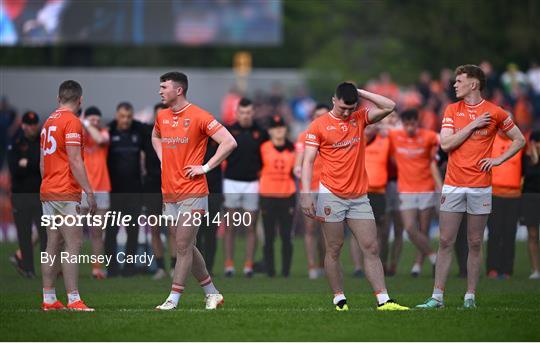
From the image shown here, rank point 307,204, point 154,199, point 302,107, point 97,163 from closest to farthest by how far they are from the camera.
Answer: point 307,204, point 154,199, point 97,163, point 302,107

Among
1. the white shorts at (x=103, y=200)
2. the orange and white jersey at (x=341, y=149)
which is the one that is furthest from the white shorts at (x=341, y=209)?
the white shorts at (x=103, y=200)

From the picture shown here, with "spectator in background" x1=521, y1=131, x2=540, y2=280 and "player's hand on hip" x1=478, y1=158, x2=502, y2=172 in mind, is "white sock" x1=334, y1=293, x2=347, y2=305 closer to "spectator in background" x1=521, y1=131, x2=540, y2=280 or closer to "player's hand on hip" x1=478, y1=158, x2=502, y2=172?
"player's hand on hip" x1=478, y1=158, x2=502, y2=172

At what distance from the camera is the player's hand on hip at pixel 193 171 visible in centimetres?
1381

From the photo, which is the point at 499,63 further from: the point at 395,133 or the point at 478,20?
the point at 395,133

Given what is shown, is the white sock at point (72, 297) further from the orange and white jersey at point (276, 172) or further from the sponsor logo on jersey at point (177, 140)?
the orange and white jersey at point (276, 172)

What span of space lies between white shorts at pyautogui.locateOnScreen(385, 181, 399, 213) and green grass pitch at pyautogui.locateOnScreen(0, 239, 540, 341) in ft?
7.53

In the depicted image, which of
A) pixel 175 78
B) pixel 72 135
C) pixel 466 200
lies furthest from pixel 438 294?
pixel 72 135

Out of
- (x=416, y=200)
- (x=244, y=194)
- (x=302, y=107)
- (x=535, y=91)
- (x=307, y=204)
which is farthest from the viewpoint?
(x=302, y=107)

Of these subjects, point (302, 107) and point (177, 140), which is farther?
point (302, 107)

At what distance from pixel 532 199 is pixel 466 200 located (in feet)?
14.6

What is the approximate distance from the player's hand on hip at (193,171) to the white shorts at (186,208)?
0.26m

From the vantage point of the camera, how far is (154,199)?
16891 millimetres

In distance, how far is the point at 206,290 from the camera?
14414 mm

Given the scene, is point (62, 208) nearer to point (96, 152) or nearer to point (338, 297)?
point (338, 297)
